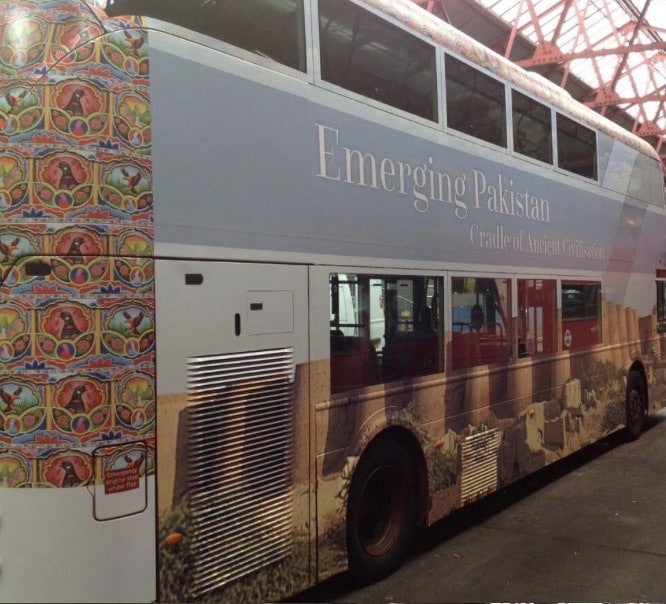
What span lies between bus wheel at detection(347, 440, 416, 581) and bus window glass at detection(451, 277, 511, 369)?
39.4 inches

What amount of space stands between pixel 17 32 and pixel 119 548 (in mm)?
2267

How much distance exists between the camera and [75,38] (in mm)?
2990

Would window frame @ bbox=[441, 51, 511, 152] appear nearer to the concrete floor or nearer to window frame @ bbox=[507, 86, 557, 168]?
window frame @ bbox=[507, 86, 557, 168]

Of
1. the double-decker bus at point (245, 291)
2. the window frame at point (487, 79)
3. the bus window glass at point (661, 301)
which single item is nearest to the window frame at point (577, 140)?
the double-decker bus at point (245, 291)

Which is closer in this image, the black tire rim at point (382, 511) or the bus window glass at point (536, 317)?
the black tire rim at point (382, 511)

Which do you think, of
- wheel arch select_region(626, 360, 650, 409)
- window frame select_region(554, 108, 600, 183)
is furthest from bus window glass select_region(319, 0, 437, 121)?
wheel arch select_region(626, 360, 650, 409)

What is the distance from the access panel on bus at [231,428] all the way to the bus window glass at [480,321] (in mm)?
1796

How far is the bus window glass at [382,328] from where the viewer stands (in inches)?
165

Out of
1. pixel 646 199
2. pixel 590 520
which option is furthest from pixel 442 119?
pixel 646 199

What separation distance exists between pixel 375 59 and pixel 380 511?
3.07 m

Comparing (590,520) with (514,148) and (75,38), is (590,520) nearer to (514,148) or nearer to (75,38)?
(514,148)

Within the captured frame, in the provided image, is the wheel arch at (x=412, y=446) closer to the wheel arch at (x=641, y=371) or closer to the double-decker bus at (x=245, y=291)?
the double-decker bus at (x=245, y=291)

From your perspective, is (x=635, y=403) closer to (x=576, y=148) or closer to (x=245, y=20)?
(x=576, y=148)

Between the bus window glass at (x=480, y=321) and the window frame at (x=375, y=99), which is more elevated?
the window frame at (x=375, y=99)
